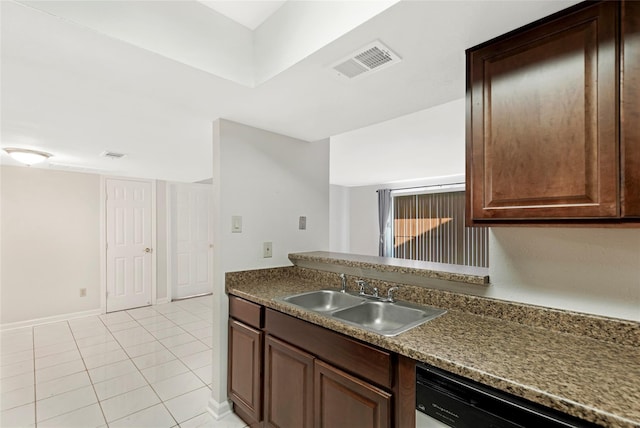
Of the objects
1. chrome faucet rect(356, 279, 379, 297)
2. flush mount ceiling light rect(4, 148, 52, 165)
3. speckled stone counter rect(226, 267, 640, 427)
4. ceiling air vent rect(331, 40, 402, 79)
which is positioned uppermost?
ceiling air vent rect(331, 40, 402, 79)

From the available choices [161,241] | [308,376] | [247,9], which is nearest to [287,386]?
[308,376]

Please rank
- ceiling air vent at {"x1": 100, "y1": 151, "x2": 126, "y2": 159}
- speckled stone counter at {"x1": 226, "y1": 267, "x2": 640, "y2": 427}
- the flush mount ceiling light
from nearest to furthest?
speckled stone counter at {"x1": 226, "y1": 267, "x2": 640, "y2": 427}
the flush mount ceiling light
ceiling air vent at {"x1": 100, "y1": 151, "x2": 126, "y2": 159}

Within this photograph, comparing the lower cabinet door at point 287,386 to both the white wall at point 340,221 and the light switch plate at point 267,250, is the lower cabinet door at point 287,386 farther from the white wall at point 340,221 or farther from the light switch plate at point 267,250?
the white wall at point 340,221

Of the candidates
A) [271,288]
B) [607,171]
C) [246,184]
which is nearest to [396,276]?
[271,288]

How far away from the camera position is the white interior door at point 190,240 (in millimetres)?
5262

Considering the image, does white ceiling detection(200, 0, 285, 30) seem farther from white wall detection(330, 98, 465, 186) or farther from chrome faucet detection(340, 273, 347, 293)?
chrome faucet detection(340, 273, 347, 293)

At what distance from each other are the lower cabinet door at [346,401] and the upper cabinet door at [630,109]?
105cm

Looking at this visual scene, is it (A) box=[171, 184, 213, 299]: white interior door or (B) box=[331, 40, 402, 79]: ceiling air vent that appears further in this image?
(A) box=[171, 184, 213, 299]: white interior door

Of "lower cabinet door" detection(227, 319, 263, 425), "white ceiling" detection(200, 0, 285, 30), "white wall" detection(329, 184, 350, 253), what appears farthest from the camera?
"white wall" detection(329, 184, 350, 253)

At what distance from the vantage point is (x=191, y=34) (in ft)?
4.60

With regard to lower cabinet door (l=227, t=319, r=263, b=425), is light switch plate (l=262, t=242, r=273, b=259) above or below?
above

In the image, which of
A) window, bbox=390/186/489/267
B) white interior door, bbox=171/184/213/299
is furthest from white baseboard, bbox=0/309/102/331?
window, bbox=390/186/489/267

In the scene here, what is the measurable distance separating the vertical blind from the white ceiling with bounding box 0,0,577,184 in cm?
438

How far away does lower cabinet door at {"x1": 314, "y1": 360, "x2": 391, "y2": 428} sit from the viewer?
118cm
